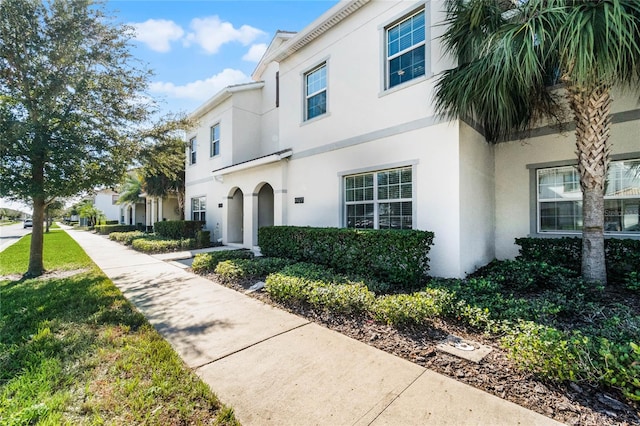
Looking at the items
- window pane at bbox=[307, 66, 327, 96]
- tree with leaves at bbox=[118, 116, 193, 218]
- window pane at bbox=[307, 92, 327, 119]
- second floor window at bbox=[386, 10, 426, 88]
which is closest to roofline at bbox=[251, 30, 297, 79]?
window pane at bbox=[307, 66, 327, 96]

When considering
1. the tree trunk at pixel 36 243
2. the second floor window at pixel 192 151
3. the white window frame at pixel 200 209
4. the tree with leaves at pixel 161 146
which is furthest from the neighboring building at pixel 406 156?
the second floor window at pixel 192 151

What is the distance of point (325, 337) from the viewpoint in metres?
4.10

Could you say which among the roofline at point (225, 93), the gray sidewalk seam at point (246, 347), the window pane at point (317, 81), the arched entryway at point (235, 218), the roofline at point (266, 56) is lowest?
the gray sidewalk seam at point (246, 347)

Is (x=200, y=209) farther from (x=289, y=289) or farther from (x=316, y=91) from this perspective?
(x=289, y=289)

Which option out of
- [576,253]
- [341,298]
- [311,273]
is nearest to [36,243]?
[311,273]

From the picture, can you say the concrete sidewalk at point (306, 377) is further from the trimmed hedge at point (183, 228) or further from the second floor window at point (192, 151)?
the second floor window at point (192, 151)

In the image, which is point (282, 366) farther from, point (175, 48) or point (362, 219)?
point (175, 48)

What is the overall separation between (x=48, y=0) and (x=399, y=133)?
9691mm

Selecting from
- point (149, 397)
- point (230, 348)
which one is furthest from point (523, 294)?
point (149, 397)

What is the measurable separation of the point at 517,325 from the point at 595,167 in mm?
4030

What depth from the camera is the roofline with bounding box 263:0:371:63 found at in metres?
8.22

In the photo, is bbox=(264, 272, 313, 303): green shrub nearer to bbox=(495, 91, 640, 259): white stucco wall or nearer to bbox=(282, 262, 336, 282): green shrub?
bbox=(282, 262, 336, 282): green shrub

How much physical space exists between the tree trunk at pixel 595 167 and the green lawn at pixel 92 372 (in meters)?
7.01

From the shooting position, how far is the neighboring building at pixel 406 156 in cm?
667
